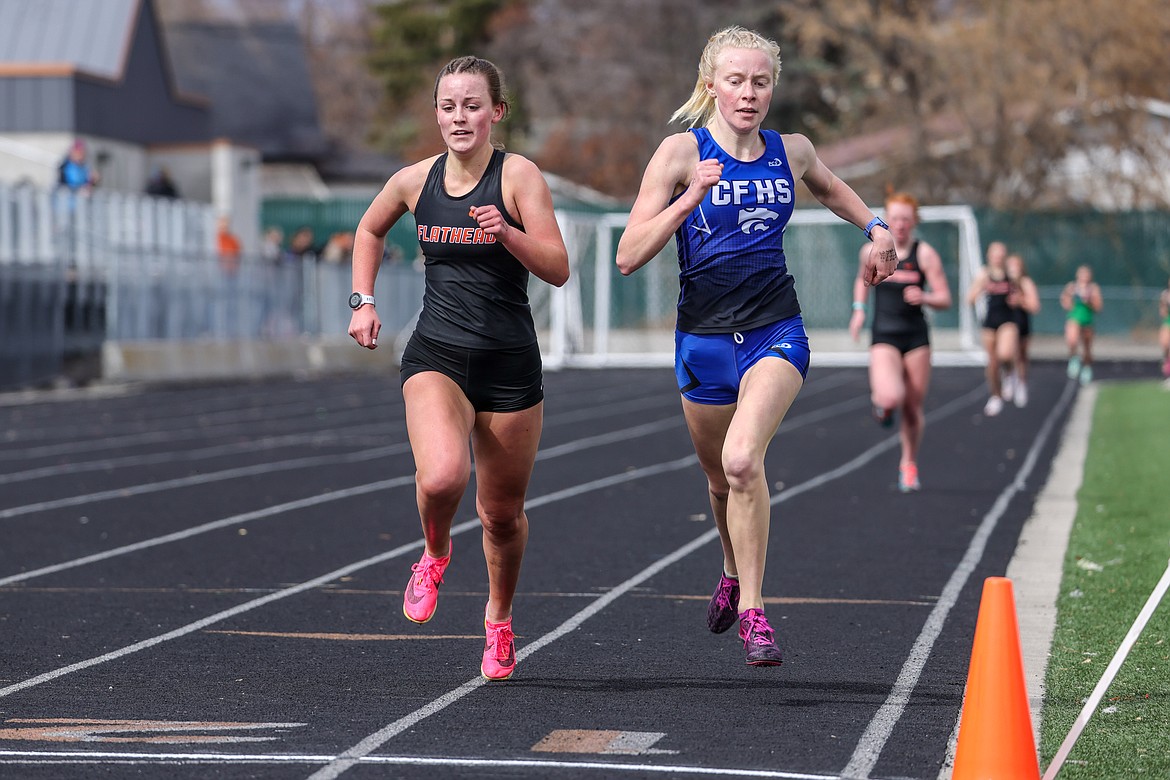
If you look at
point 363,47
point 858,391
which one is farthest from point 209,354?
point 363,47

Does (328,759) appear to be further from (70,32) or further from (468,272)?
(70,32)

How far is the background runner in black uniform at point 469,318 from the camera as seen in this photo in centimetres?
600

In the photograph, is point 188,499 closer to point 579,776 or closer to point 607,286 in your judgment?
point 579,776

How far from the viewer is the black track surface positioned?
5.26 meters

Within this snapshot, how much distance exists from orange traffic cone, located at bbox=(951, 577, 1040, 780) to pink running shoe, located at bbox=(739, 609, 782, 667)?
105cm

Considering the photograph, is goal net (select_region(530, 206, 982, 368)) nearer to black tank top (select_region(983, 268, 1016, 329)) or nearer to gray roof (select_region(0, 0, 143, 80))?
gray roof (select_region(0, 0, 143, 80))

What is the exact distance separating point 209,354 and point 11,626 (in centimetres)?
2036

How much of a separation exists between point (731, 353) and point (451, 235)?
42.3 inches

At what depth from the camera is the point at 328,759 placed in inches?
199

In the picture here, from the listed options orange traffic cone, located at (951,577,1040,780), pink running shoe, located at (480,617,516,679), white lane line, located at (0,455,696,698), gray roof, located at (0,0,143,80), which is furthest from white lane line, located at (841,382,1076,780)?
gray roof, located at (0,0,143,80)

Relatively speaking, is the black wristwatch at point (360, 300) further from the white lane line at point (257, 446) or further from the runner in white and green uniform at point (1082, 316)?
the runner in white and green uniform at point (1082, 316)

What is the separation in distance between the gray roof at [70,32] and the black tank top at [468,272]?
32824mm

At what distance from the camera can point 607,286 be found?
34.4m

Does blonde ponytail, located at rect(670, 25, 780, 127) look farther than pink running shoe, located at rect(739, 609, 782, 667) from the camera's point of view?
Yes
